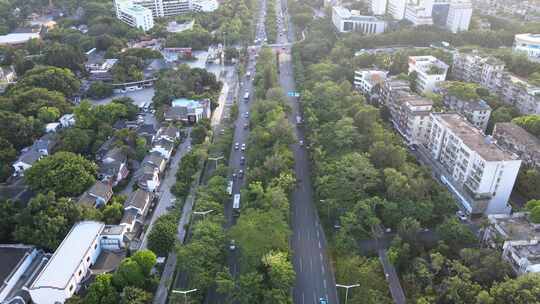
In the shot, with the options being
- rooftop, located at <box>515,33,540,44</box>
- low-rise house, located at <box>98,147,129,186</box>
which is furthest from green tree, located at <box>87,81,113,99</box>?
rooftop, located at <box>515,33,540,44</box>

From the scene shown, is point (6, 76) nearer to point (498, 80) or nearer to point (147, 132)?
point (147, 132)

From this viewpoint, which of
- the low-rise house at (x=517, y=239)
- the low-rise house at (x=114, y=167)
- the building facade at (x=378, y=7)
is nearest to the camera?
the low-rise house at (x=517, y=239)

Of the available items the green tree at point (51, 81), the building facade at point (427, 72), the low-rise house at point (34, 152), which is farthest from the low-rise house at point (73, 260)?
the building facade at point (427, 72)

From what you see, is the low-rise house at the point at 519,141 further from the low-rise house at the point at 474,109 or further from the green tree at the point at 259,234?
the green tree at the point at 259,234

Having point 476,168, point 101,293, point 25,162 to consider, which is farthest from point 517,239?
point 25,162

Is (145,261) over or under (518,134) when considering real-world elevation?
under

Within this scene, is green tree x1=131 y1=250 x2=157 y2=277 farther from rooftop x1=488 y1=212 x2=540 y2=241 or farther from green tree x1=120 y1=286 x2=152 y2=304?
rooftop x1=488 y1=212 x2=540 y2=241
